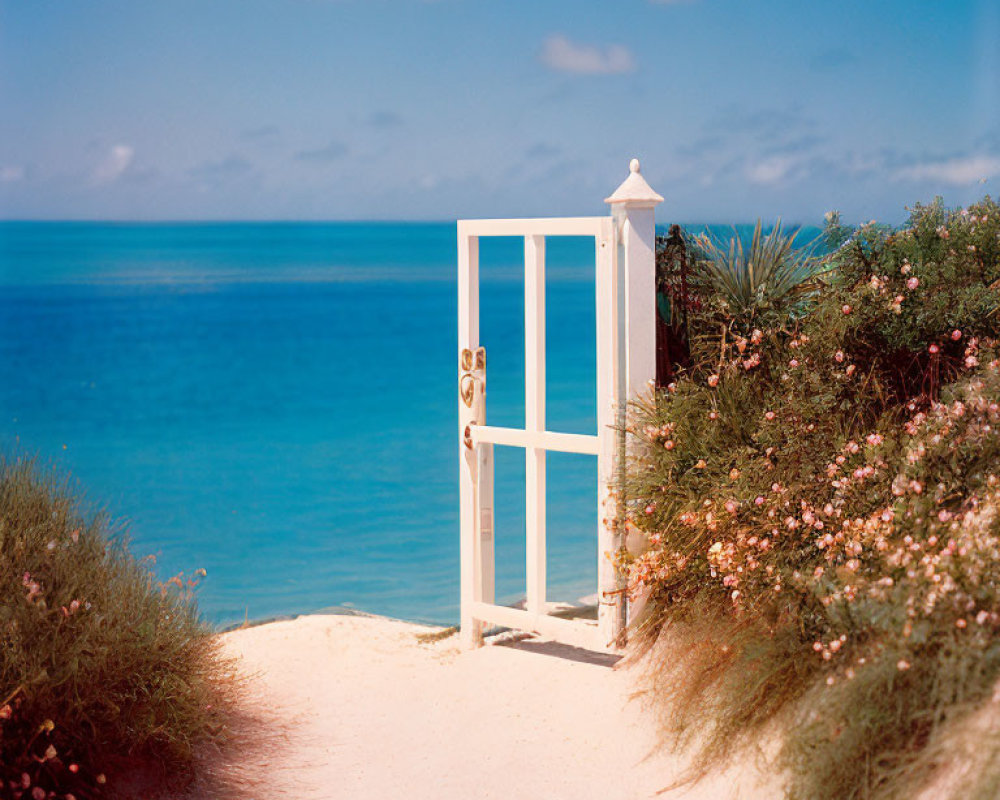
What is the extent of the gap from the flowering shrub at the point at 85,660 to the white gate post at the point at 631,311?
181 cm

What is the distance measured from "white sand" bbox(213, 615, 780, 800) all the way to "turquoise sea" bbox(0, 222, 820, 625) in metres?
0.70

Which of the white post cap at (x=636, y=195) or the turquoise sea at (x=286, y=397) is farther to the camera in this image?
the turquoise sea at (x=286, y=397)

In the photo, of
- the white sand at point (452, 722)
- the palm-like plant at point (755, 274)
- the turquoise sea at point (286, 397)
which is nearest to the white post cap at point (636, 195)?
the palm-like plant at point (755, 274)

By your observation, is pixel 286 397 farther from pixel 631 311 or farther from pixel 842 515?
pixel 842 515

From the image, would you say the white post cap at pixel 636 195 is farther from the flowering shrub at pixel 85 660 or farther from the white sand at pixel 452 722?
the flowering shrub at pixel 85 660

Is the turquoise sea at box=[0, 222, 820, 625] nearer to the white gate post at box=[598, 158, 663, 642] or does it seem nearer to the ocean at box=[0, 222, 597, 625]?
the ocean at box=[0, 222, 597, 625]

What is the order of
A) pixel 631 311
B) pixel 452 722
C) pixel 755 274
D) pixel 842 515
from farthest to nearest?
pixel 755 274
pixel 631 311
pixel 452 722
pixel 842 515

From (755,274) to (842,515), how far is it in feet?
5.47

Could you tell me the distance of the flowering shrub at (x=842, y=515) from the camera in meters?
2.83

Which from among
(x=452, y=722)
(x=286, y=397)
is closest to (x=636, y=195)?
(x=452, y=722)

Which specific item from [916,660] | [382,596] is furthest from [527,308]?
[382,596]

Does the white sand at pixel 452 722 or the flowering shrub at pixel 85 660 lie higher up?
the flowering shrub at pixel 85 660

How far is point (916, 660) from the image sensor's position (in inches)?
110

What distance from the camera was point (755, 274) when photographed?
489 centimetres
